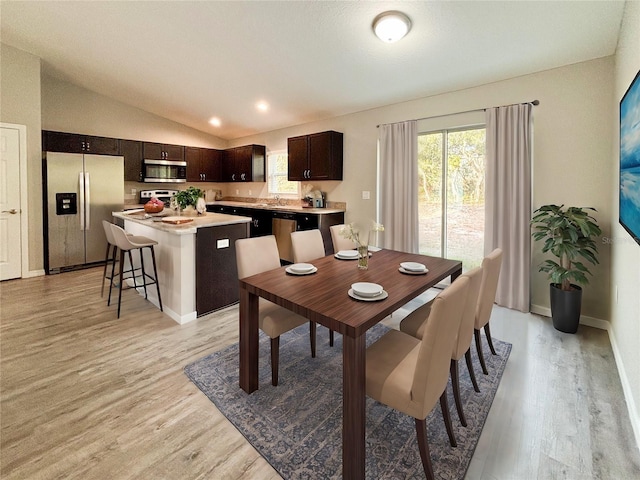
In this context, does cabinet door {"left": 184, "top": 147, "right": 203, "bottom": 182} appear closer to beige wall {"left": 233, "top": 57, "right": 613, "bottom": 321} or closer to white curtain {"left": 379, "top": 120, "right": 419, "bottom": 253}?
white curtain {"left": 379, "top": 120, "right": 419, "bottom": 253}

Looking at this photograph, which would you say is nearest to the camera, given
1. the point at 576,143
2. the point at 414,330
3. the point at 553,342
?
the point at 414,330

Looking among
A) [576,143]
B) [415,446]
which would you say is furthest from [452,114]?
[415,446]

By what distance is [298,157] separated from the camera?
5348 mm

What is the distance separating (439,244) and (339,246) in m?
1.70

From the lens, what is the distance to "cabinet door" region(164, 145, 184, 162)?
247 inches

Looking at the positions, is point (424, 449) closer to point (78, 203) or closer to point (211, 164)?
point (78, 203)

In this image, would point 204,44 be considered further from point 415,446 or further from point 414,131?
point 415,446

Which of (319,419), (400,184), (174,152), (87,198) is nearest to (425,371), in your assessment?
(319,419)

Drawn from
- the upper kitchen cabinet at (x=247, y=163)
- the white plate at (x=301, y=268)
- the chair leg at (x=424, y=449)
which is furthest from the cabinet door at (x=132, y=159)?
the chair leg at (x=424, y=449)

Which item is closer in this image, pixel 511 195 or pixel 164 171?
pixel 511 195

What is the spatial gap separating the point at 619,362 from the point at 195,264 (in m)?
3.57

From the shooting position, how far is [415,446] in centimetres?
165

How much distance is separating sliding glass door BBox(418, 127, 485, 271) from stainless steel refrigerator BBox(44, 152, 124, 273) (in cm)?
492

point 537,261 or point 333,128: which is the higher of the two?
point 333,128
